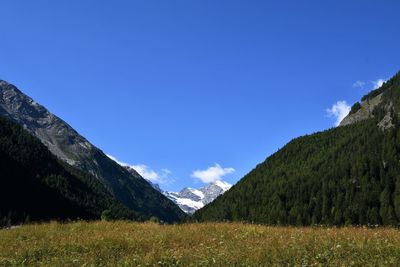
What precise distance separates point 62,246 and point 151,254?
365cm

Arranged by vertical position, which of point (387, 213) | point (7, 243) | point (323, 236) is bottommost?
point (7, 243)

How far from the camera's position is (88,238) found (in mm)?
17859

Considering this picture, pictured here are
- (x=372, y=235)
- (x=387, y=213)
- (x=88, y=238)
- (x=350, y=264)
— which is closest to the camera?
(x=350, y=264)

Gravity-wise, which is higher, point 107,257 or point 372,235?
point 372,235

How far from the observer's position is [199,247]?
1603 cm

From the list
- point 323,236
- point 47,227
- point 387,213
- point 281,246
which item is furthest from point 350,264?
point 387,213

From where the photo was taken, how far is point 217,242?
17.0m

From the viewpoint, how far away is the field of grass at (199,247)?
44.9ft

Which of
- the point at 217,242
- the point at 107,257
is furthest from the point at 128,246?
the point at 217,242

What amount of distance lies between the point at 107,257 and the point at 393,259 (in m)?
8.00

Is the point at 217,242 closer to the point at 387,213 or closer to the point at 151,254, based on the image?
the point at 151,254

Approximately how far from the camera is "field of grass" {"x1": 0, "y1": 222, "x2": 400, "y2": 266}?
13.7m

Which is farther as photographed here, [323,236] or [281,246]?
[323,236]

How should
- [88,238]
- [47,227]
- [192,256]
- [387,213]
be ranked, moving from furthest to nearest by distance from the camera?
[387,213], [47,227], [88,238], [192,256]
